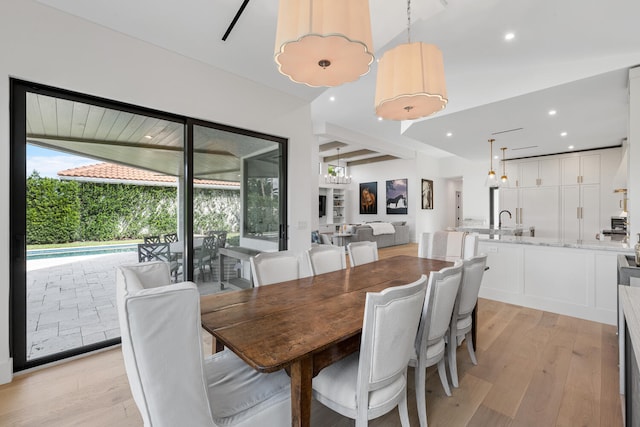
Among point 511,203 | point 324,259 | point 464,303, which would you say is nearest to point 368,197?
point 511,203

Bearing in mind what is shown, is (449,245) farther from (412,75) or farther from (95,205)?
(95,205)

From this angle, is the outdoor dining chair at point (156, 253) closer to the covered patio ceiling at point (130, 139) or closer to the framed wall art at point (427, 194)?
the covered patio ceiling at point (130, 139)

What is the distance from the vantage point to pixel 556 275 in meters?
3.38

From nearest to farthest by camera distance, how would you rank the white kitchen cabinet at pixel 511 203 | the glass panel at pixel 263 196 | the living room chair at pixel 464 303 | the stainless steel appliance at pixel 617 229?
1. the living room chair at pixel 464 303
2. the glass panel at pixel 263 196
3. the stainless steel appliance at pixel 617 229
4. the white kitchen cabinet at pixel 511 203

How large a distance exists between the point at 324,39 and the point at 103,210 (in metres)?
2.41

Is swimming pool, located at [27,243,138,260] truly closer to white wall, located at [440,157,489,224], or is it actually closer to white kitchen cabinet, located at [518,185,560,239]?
white kitchen cabinet, located at [518,185,560,239]

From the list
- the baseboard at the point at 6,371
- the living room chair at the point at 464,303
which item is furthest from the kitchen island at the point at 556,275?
the baseboard at the point at 6,371

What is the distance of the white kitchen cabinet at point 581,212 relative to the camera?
6.33m

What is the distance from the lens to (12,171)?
81.4 inches

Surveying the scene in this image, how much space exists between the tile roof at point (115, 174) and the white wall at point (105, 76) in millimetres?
424

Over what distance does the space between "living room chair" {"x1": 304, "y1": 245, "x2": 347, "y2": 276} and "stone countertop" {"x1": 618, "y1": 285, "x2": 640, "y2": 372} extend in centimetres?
175

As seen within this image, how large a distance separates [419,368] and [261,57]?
328cm

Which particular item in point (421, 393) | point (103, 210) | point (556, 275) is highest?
point (103, 210)

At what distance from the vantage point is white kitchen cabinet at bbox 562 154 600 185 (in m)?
6.34
